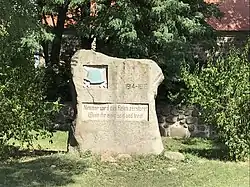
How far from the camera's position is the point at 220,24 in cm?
1906

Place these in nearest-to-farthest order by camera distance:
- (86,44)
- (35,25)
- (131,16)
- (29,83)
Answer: (35,25), (29,83), (131,16), (86,44)

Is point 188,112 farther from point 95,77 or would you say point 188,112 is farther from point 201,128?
point 95,77

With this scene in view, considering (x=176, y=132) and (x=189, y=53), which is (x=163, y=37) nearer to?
(x=189, y=53)

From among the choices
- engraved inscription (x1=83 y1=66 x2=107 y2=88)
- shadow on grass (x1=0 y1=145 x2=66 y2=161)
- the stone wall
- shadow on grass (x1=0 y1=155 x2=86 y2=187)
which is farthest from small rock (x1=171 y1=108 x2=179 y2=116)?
shadow on grass (x1=0 y1=155 x2=86 y2=187)

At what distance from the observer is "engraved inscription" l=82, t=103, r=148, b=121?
9609 millimetres

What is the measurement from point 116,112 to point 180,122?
17.4 ft

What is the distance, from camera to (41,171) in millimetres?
8539

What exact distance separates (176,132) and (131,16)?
136 inches

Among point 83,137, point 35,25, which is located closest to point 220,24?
point 83,137

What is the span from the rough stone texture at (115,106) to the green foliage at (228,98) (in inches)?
39.4

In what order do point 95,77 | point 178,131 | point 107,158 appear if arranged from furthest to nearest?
point 178,131, point 95,77, point 107,158

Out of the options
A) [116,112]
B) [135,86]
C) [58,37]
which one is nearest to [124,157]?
[116,112]

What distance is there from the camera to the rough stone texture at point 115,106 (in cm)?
955

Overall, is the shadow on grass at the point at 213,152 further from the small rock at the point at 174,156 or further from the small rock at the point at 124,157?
the small rock at the point at 124,157
